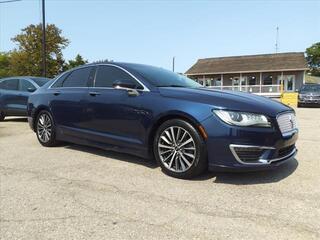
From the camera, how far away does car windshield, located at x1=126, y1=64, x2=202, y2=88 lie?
5.44m

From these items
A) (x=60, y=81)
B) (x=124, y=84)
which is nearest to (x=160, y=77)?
(x=124, y=84)

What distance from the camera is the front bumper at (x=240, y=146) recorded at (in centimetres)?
430

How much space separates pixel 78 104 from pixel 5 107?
6506mm

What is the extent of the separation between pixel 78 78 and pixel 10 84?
627 cm

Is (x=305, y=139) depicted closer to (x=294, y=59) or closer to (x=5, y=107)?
(x=5, y=107)

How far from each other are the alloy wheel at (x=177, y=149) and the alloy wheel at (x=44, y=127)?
2.81m

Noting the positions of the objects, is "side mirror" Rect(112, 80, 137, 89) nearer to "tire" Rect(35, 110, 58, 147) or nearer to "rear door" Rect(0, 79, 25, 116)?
"tire" Rect(35, 110, 58, 147)

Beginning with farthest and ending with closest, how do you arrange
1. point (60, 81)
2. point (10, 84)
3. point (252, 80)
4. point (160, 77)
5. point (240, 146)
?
point (252, 80), point (10, 84), point (60, 81), point (160, 77), point (240, 146)

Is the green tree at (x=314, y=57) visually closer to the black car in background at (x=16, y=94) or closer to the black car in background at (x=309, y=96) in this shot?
the black car in background at (x=309, y=96)

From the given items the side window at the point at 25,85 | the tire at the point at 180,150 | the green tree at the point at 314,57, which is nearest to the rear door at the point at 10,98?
the side window at the point at 25,85

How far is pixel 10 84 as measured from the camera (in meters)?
11.8

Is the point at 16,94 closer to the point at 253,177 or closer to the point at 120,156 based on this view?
the point at 120,156

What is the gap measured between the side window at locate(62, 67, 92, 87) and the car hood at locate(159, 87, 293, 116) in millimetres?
1698

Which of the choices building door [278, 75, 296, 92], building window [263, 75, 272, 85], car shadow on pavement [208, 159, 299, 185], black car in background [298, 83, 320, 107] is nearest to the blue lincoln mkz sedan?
car shadow on pavement [208, 159, 299, 185]
